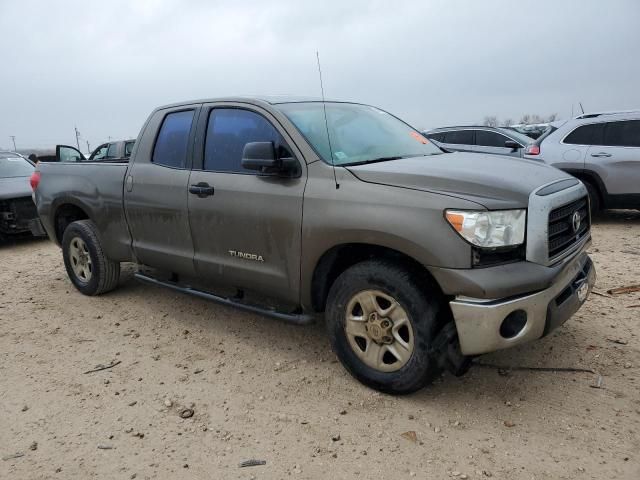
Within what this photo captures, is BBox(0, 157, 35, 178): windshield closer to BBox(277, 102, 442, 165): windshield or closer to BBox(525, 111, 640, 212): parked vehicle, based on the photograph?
BBox(277, 102, 442, 165): windshield

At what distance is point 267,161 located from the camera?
3.24m

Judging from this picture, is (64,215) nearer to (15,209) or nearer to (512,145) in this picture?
(15,209)

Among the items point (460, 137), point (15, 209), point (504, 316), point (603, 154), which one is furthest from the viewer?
point (460, 137)

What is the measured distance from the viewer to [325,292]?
11.1 feet

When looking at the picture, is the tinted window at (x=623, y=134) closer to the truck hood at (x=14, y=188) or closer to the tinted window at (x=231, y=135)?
the tinted window at (x=231, y=135)

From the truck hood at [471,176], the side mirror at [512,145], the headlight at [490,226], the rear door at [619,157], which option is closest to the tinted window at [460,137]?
the side mirror at [512,145]

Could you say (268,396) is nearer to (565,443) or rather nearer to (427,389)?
(427,389)

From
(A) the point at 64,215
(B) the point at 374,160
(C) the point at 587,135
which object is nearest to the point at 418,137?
(B) the point at 374,160

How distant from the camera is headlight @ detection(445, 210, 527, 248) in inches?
104

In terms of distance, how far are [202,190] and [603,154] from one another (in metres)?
6.32

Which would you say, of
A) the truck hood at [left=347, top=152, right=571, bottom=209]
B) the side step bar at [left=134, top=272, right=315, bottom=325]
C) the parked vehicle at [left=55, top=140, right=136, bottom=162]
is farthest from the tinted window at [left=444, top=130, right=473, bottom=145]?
the side step bar at [left=134, top=272, right=315, bottom=325]

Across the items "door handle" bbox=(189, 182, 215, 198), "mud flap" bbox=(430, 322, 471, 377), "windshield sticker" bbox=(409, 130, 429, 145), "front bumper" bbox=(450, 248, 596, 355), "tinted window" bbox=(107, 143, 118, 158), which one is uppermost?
"windshield sticker" bbox=(409, 130, 429, 145)

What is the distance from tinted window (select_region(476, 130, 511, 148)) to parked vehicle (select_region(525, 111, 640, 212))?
1870mm

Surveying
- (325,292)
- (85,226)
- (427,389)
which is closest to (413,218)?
(325,292)
